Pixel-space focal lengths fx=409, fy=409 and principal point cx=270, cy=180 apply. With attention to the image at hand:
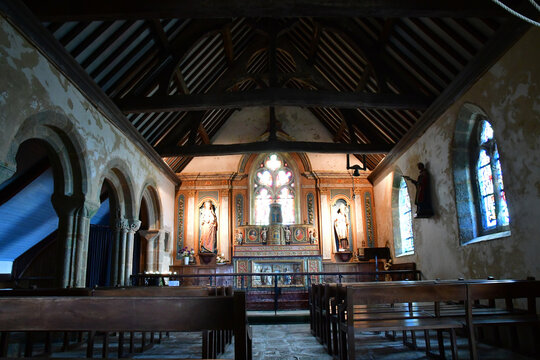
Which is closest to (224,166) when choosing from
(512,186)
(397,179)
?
(397,179)

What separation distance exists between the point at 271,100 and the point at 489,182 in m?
4.42

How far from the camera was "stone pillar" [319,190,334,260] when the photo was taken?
1361 cm

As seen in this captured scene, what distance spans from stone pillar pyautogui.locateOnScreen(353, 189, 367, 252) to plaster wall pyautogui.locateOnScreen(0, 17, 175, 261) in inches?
291

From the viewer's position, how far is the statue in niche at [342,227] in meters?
13.5

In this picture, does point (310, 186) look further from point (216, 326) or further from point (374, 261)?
point (216, 326)

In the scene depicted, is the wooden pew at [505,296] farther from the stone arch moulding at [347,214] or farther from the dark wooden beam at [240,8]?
the stone arch moulding at [347,214]

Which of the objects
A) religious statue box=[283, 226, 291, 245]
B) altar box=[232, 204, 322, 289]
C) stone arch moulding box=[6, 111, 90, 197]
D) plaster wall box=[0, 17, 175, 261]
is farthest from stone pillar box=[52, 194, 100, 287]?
religious statue box=[283, 226, 291, 245]

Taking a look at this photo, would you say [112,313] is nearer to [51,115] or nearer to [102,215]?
[51,115]

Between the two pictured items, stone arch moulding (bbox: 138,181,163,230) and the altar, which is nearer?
stone arch moulding (bbox: 138,181,163,230)

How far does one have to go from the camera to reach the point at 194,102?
8.43 meters

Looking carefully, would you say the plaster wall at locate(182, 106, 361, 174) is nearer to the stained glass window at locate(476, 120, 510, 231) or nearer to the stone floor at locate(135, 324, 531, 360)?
the stained glass window at locate(476, 120, 510, 231)

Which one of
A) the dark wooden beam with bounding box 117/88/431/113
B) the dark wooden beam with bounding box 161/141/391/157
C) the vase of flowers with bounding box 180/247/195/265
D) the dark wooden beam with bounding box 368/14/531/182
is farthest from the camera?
the vase of flowers with bounding box 180/247/195/265

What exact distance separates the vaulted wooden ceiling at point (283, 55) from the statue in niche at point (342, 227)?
7.90 ft

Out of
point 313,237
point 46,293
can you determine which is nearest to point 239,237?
point 313,237
